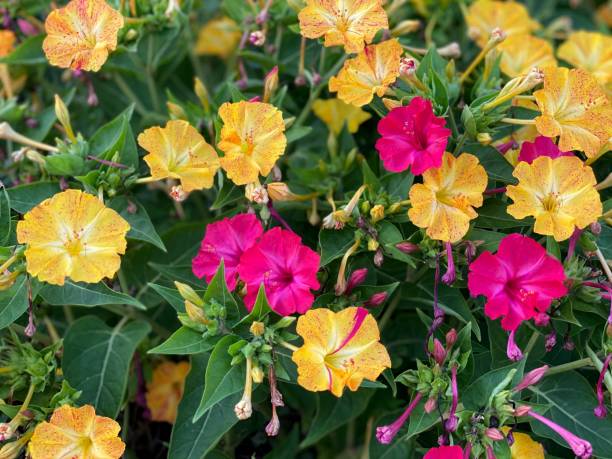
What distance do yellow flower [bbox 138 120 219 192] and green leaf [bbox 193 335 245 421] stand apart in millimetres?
321

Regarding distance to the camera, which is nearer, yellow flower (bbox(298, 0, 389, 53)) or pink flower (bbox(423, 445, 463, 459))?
pink flower (bbox(423, 445, 463, 459))

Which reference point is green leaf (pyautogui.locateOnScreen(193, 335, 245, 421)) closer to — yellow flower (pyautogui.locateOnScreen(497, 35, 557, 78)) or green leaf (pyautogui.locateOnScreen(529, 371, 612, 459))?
green leaf (pyautogui.locateOnScreen(529, 371, 612, 459))

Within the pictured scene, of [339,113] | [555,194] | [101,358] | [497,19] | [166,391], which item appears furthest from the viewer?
[497,19]

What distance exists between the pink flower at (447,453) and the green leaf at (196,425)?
0.37 meters

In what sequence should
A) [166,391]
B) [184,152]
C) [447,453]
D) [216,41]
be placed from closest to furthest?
[447,453] < [184,152] < [166,391] < [216,41]

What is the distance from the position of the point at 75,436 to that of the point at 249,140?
2.06ft

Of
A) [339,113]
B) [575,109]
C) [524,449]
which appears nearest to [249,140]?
[339,113]

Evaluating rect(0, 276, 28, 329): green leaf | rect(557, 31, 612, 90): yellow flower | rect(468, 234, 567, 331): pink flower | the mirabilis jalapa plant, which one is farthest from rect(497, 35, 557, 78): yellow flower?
rect(0, 276, 28, 329): green leaf

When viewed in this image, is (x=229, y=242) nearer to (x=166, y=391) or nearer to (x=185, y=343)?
(x=185, y=343)

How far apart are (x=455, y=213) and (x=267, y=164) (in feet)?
1.18

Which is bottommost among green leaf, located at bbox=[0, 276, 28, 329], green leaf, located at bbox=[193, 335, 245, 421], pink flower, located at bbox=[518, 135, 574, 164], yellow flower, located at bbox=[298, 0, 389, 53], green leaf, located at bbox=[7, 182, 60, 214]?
green leaf, located at bbox=[193, 335, 245, 421]

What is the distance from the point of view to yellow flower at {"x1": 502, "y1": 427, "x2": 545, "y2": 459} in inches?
51.8

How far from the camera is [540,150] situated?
55.4 inches

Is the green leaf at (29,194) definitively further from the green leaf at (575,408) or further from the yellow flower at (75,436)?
the green leaf at (575,408)
